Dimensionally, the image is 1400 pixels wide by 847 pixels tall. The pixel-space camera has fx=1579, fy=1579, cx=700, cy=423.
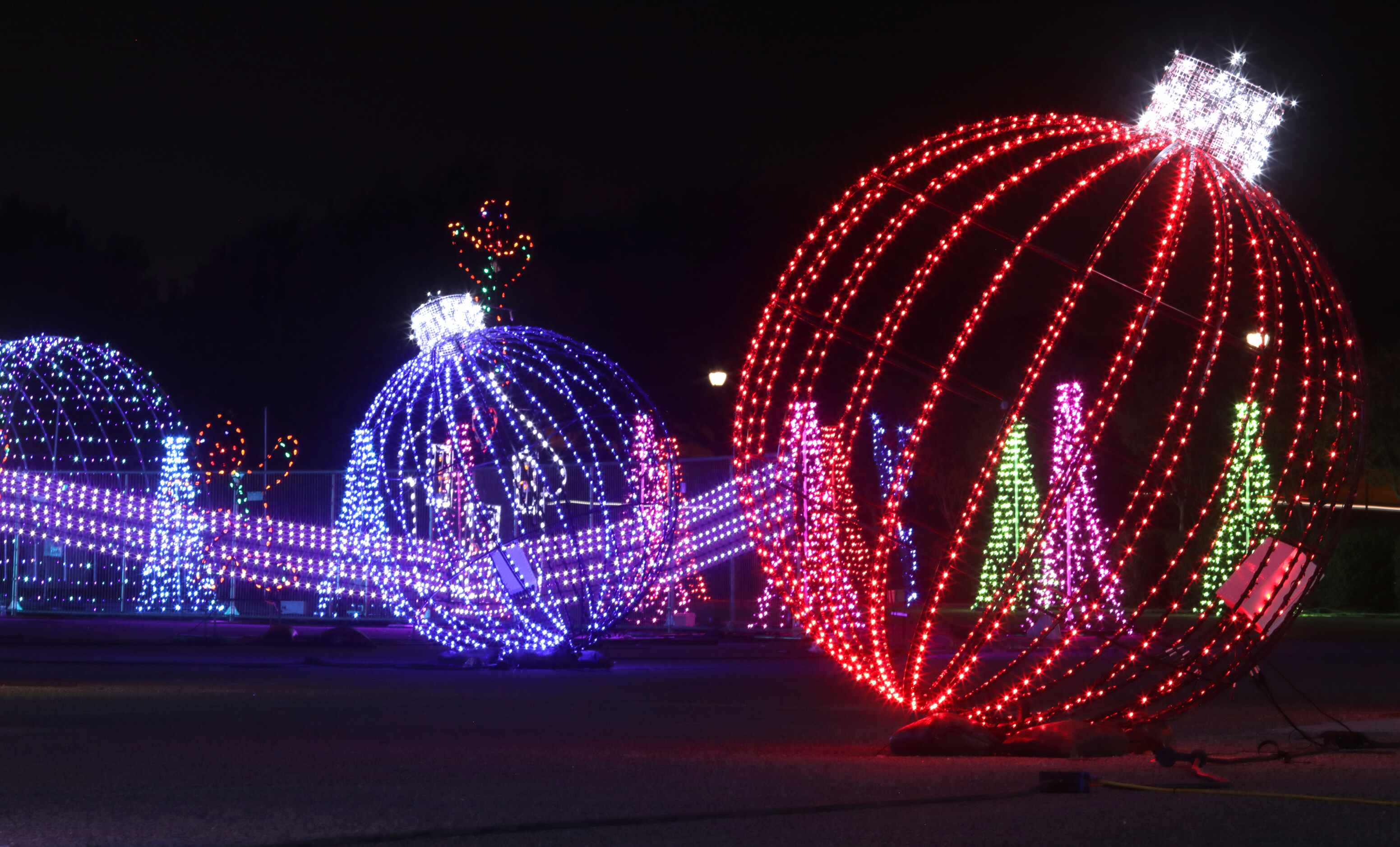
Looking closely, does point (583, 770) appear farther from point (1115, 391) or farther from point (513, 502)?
point (513, 502)

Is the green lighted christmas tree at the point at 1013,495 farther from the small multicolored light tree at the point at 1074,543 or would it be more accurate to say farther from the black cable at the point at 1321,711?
the black cable at the point at 1321,711

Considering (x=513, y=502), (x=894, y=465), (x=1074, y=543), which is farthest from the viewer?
(x=1074, y=543)

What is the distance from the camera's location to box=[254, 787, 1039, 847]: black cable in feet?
21.1

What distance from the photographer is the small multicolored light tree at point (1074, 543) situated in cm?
881

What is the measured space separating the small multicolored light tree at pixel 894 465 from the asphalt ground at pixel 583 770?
6.46 metres

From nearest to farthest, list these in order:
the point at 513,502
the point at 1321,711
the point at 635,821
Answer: the point at 635,821 < the point at 1321,711 < the point at 513,502

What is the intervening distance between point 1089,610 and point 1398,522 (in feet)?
113

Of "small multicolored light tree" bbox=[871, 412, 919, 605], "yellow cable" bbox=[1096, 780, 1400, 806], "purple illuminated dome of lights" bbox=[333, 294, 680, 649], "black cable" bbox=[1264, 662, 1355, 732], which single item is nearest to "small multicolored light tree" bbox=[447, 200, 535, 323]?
"purple illuminated dome of lights" bbox=[333, 294, 680, 649]

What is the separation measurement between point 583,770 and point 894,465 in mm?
12895

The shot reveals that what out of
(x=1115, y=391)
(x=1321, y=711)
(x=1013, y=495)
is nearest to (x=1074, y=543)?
(x=1013, y=495)

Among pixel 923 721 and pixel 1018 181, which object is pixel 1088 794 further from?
pixel 1018 181

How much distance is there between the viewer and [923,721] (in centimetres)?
935

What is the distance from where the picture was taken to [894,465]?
68.7 feet

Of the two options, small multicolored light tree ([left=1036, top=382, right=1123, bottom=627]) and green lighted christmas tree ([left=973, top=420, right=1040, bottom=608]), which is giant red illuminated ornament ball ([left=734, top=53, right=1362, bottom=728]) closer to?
small multicolored light tree ([left=1036, top=382, right=1123, bottom=627])
